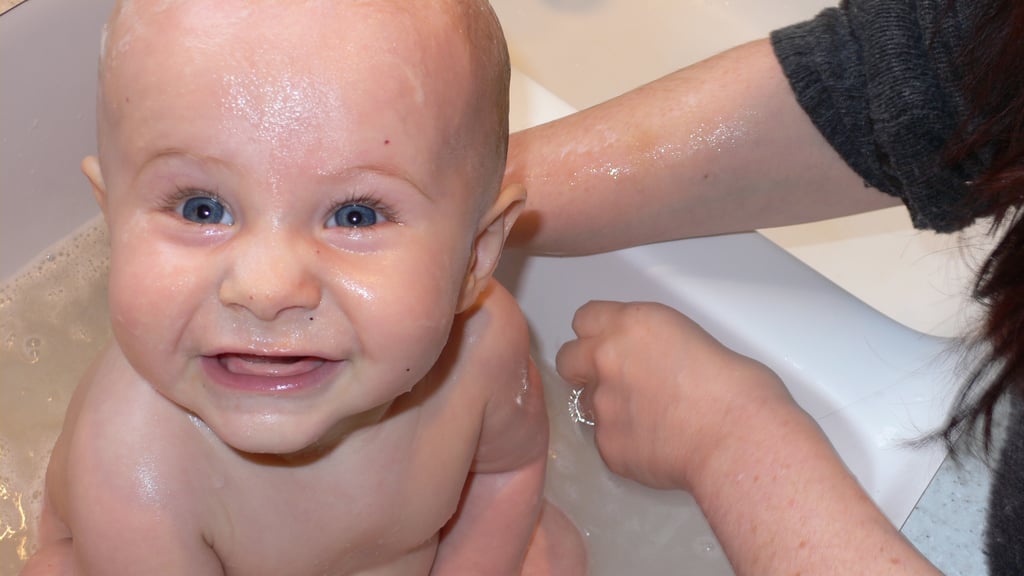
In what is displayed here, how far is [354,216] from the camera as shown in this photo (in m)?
0.66

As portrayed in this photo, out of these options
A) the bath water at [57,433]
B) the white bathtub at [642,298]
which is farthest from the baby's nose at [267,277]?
the bath water at [57,433]

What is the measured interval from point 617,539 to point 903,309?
73 cm

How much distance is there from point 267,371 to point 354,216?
0.11m

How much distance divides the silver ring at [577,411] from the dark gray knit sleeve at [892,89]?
40 cm

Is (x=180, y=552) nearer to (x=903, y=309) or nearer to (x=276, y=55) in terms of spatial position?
(x=276, y=55)

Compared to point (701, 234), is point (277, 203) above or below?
above

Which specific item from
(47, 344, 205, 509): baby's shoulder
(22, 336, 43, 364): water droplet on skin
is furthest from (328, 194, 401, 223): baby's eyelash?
(22, 336, 43, 364): water droplet on skin

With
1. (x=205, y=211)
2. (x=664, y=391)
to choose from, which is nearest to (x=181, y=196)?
(x=205, y=211)

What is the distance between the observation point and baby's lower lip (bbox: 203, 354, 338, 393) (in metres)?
0.67

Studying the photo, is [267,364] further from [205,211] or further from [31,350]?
[31,350]

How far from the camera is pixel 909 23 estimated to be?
93 centimetres

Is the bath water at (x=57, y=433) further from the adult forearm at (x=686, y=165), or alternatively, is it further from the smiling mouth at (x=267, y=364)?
the smiling mouth at (x=267, y=364)

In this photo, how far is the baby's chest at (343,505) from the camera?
2.71 feet

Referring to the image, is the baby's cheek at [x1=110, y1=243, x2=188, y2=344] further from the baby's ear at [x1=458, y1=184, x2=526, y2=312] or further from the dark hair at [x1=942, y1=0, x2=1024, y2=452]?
the dark hair at [x1=942, y1=0, x2=1024, y2=452]
